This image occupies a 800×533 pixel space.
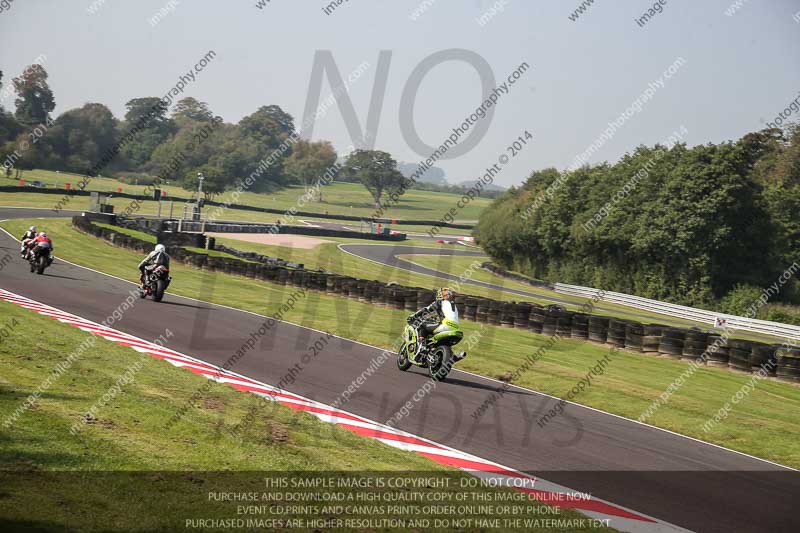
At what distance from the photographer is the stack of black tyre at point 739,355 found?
20156mm

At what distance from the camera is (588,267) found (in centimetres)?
6359

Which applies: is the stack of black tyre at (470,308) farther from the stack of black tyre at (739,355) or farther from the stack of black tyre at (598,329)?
the stack of black tyre at (739,355)

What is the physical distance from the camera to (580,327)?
2394 cm

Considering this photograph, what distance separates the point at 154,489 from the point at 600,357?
16.6 meters

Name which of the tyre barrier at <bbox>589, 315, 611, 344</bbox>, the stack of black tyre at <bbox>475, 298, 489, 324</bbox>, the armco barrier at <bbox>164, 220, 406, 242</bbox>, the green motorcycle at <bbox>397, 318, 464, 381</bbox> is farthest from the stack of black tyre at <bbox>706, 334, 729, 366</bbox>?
Result: the armco barrier at <bbox>164, 220, 406, 242</bbox>

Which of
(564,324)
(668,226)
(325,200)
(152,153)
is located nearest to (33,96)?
(152,153)

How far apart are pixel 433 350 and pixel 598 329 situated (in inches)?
368

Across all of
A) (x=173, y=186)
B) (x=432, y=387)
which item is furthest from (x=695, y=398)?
(x=173, y=186)

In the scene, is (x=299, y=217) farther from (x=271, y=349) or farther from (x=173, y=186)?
(x=271, y=349)

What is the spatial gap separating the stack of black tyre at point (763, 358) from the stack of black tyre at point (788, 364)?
0.43 feet

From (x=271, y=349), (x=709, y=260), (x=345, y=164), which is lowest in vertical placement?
(x=271, y=349)

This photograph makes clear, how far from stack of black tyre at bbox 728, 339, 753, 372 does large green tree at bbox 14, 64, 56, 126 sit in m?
129

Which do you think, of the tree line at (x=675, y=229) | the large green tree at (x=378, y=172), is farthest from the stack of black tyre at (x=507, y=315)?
the large green tree at (x=378, y=172)

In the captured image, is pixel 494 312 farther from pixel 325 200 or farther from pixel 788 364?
pixel 325 200
